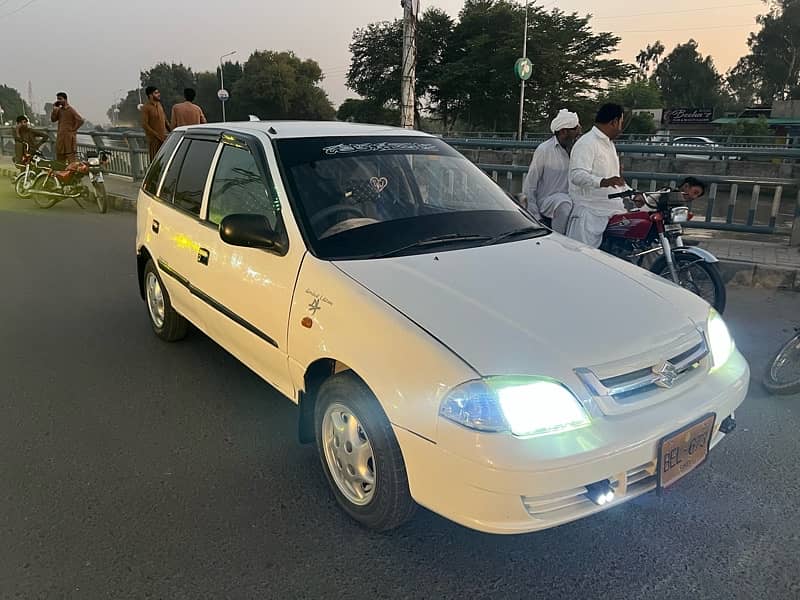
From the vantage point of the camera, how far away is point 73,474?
300 centimetres

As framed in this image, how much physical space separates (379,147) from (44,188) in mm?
11801

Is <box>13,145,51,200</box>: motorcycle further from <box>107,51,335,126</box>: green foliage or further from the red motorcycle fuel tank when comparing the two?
<box>107,51,335,126</box>: green foliage

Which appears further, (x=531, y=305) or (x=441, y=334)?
(x=531, y=305)

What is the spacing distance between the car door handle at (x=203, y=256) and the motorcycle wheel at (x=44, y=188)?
1082cm

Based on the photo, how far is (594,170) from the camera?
498 centimetres

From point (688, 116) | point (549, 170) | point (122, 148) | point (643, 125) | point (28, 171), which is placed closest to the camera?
point (549, 170)

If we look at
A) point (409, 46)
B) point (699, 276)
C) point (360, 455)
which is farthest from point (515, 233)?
point (409, 46)

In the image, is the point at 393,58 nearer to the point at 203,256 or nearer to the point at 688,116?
the point at 688,116

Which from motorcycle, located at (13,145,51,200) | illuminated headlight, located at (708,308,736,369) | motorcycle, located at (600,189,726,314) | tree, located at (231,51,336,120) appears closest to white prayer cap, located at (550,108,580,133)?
motorcycle, located at (600,189,726,314)

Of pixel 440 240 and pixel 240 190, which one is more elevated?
pixel 240 190

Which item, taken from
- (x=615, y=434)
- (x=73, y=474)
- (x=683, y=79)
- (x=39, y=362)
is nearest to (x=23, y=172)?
(x=39, y=362)

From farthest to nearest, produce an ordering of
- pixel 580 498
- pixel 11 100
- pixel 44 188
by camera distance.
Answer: pixel 11 100 < pixel 44 188 < pixel 580 498

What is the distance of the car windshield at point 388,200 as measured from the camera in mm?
2955

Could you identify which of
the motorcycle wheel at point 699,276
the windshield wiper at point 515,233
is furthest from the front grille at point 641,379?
the motorcycle wheel at point 699,276
